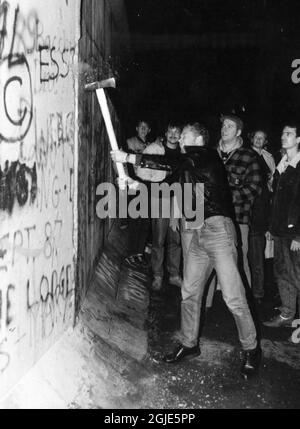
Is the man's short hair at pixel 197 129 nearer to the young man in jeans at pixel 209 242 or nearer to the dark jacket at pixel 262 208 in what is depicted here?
the young man in jeans at pixel 209 242

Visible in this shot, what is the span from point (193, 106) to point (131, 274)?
495 inches

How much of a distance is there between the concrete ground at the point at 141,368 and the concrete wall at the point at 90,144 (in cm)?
44

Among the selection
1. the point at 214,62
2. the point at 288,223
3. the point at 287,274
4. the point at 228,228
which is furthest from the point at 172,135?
the point at 214,62

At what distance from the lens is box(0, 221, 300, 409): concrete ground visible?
3424mm

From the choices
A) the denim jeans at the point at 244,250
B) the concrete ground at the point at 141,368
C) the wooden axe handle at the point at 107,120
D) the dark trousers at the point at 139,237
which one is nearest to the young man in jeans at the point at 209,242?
the wooden axe handle at the point at 107,120

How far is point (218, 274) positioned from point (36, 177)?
189 cm

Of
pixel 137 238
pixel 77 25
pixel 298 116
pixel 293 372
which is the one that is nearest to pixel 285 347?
pixel 293 372

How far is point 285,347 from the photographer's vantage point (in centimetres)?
477

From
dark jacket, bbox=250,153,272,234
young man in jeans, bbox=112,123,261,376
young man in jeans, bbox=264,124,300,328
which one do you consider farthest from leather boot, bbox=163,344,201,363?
dark jacket, bbox=250,153,272,234

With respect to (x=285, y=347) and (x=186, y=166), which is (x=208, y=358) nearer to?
(x=285, y=347)

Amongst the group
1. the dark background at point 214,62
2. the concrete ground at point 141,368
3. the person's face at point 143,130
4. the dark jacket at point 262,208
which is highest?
the dark background at point 214,62

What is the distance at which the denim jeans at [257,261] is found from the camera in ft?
20.3

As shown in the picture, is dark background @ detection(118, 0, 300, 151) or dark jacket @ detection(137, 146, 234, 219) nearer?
dark jacket @ detection(137, 146, 234, 219)

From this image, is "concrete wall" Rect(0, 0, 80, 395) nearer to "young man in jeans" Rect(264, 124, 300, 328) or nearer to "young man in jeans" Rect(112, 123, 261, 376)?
"young man in jeans" Rect(112, 123, 261, 376)
